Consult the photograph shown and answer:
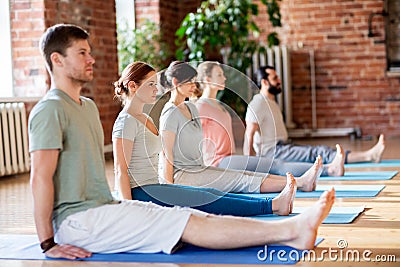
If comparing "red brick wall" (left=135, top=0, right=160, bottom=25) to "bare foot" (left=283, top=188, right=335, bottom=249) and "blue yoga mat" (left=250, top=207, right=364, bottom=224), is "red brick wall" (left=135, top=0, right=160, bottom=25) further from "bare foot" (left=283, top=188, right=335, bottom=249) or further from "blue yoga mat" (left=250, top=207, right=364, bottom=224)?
"bare foot" (left=283, top=188, right=335, bottom=249)

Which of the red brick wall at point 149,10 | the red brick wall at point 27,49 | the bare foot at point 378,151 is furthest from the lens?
the red brick wall at point 149,10

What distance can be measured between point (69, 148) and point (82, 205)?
0.71 feet

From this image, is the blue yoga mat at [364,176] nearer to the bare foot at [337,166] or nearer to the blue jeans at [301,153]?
the bare foot at [337,166]

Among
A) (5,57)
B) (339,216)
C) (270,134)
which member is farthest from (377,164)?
(5,57)

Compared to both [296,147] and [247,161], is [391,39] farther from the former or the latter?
[247,161]

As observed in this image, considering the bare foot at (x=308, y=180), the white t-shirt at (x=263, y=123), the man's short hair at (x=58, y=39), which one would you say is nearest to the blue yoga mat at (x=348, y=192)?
the bare foot at (x=308, y=180)

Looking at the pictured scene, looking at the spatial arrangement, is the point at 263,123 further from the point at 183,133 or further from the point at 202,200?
the point at 202,200

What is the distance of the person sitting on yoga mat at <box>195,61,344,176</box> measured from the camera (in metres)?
4.88

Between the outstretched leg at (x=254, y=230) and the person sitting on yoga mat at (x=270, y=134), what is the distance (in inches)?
106

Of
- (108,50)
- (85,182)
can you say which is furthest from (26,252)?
(108,50)

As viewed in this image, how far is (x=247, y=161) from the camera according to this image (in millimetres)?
5180

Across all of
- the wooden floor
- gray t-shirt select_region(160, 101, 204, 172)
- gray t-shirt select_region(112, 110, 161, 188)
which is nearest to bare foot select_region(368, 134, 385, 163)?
the wooden floor

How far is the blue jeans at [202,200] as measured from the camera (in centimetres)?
372

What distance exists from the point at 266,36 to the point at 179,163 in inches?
246
